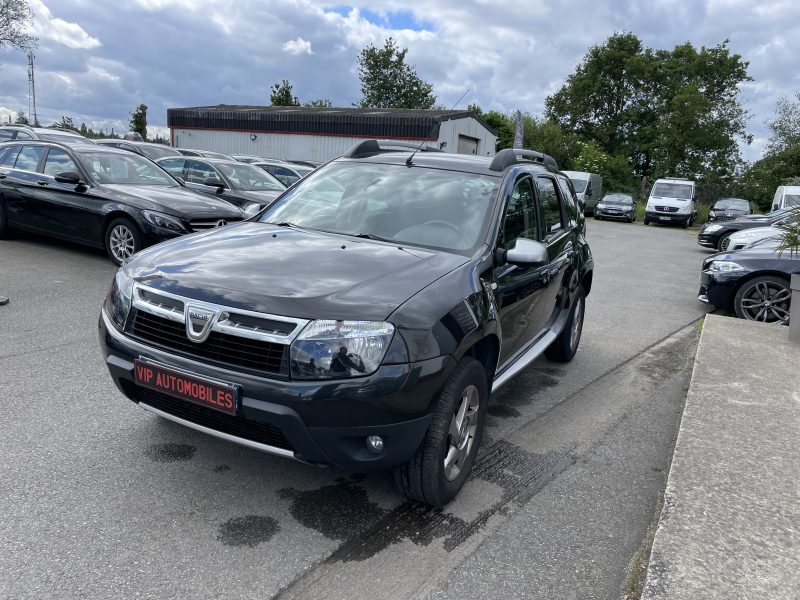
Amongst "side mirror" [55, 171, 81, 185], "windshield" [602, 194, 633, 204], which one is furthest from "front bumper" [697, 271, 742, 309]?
"windshield" [602, 194, 633, 204]

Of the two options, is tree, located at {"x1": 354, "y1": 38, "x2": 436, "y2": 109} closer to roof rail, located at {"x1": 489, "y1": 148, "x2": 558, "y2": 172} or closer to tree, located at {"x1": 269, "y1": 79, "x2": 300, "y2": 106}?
tree, located at {"x1": 269, "y1": 79, "x2": 300, "y2": 106}

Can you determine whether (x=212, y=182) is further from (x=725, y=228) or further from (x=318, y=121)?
(x=318, y=121)

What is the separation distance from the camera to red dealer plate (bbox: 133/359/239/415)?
8.96ft

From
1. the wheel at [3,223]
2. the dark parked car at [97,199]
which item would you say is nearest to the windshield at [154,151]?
the dark parked car at [97,199]

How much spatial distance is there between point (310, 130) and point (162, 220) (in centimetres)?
2836

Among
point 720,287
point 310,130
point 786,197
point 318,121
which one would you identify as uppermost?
point 318,121

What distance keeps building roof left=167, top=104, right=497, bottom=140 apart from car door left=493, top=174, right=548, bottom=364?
2618cm

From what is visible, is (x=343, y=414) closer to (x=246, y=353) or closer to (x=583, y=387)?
(x=246, y=353)

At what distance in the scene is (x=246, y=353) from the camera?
2746mm

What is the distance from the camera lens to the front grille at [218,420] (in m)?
2.79

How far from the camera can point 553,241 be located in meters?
4.91

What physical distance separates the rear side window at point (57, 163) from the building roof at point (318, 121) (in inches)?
879

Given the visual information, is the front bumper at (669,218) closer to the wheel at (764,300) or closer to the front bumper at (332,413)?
the wheel at (764,300)

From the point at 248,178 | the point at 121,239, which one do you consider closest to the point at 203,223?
the point at 121,239
